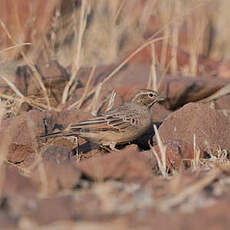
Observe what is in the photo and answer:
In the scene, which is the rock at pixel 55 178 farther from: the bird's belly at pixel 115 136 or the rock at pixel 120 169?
the bird's belly at pixel 115 136

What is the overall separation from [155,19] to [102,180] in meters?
11.7

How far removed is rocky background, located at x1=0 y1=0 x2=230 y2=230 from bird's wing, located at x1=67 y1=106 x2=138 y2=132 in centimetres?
30

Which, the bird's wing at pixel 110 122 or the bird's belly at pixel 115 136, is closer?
the bird's wing at pixel 110 122

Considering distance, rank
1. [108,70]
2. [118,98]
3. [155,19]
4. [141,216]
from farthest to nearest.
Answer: [155,19]
[108,70]
[118,98]
[141,216]

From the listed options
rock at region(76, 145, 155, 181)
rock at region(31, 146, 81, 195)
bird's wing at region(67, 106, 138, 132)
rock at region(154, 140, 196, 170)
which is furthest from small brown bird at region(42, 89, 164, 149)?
rock at region(31, 146, 81, 195)

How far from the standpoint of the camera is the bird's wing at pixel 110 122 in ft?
22.2

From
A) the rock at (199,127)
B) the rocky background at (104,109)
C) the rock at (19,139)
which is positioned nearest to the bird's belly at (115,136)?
the rocky background at (104,109)

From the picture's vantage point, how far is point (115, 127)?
6.96 metres

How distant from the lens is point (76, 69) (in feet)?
27.5

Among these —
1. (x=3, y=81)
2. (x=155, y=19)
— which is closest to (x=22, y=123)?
(x=3, y=81)

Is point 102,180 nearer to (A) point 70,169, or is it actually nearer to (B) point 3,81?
(A) point 70,169

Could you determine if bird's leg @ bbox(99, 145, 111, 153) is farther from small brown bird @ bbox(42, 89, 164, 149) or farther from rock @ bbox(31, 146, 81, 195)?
rock @ bbox(31, 146, 81, 195)

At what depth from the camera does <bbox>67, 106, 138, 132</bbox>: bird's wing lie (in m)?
6.77

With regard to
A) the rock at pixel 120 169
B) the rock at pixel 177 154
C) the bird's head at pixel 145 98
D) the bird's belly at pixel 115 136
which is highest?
the rock at pixel 120 169
